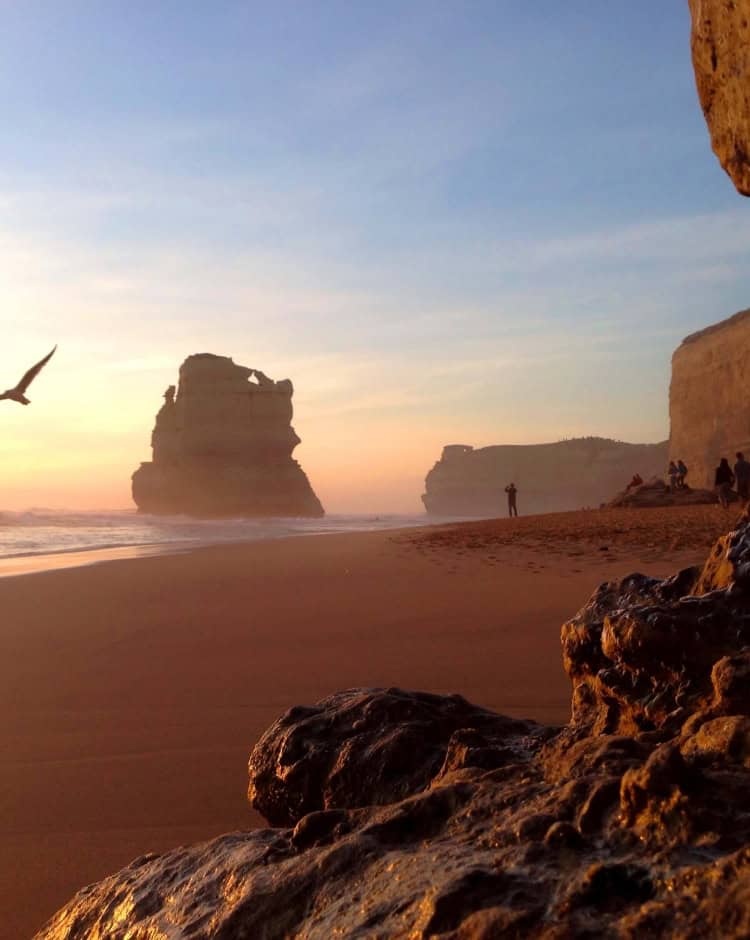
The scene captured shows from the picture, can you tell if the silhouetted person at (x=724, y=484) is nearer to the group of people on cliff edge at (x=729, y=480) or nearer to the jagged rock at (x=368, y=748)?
the group of people on cliff edge at (x=729, y=480)

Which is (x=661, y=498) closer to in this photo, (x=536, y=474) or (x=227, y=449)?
(x=227, y=449)

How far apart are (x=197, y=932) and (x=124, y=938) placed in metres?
0.23

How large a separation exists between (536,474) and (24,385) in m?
109

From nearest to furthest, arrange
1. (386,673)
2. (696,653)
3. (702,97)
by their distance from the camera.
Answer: (696,653)
(702,97)
(386,673)

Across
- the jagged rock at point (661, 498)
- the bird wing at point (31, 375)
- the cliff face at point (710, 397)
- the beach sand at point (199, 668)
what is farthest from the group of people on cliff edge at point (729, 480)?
the cliff face at point (710, 397)

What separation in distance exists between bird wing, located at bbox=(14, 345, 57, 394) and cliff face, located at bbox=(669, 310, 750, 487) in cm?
3799

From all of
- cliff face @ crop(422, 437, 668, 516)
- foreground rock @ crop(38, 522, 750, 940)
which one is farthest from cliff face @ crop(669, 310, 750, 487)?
cliff face @ crop(422, 437, 668, 516)

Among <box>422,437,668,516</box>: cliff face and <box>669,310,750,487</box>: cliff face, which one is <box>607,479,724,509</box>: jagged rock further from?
<box>422,437,668,516</box>: cliff face

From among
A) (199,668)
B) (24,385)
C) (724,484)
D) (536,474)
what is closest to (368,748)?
(199,668)

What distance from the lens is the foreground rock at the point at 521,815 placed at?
1124mm

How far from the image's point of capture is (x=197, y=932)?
4.64ft

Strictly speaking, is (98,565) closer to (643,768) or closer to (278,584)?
(278,584)

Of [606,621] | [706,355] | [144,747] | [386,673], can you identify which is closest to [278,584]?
[386,673]

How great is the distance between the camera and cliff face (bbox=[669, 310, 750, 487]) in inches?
1772
